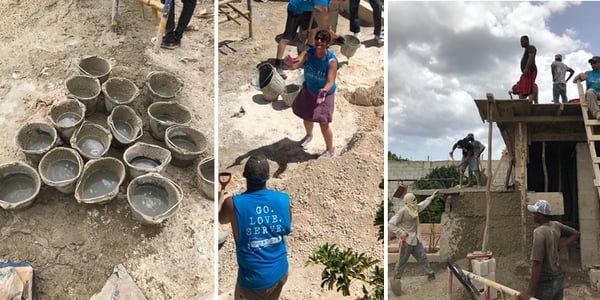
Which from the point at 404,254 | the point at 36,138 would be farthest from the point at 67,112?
the point at 404,254

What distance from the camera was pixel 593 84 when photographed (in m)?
5.43

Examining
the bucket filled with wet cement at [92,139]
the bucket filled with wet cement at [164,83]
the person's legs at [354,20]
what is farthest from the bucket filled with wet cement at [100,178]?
the person's legs at [354,20]

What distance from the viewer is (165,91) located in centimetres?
525

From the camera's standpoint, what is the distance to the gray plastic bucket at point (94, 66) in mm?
5256

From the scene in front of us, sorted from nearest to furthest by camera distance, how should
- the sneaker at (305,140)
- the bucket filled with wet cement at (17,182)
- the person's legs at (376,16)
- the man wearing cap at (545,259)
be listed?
the man wearing cap at (545,259)
the sneaker at (305,140)
the bucket filled with wet cement at (17,182)
the person's legs at (376,16)

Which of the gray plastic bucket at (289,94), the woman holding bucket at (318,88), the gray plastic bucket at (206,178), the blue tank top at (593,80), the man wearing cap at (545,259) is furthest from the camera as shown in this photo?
the blue tank top at (593,80)

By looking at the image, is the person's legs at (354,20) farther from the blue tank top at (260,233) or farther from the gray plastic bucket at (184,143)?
the blue tank top at (260,233)

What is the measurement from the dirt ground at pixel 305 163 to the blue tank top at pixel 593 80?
2.98 meters

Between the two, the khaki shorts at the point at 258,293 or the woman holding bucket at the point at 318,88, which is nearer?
the khaki shorts at the point at 258,293

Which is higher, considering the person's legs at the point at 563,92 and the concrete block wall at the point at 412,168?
the person's legs at the point at 563,92

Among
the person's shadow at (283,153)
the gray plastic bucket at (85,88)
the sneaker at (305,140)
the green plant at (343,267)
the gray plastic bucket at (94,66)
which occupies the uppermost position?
the gray plastic bucket at (94,66)

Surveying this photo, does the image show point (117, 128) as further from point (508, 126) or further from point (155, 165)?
point (508, 126)

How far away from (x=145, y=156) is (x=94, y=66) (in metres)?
1.59

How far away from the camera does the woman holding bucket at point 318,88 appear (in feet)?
11.0
